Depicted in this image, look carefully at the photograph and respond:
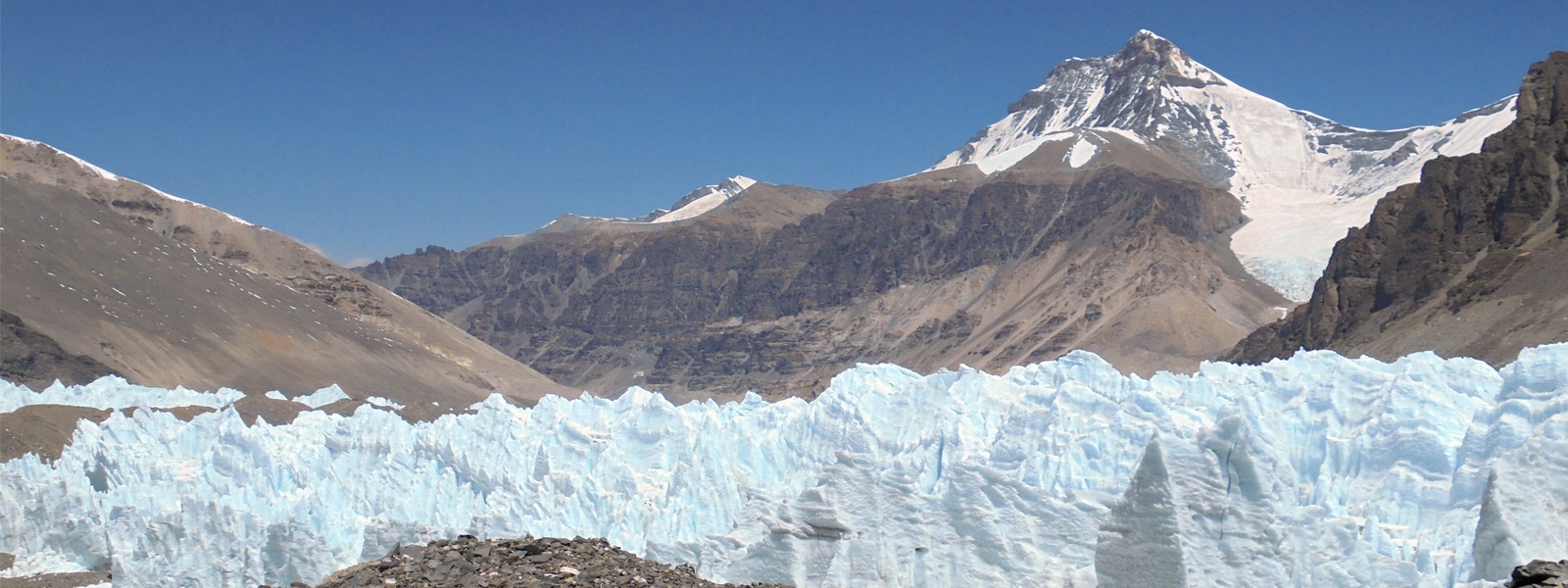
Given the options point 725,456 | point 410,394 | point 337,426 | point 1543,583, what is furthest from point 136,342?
point 1543,583

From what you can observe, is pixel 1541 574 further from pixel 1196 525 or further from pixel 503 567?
pixel 503 567

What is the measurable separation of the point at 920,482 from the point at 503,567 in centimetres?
1253

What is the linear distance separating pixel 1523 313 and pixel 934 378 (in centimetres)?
6736

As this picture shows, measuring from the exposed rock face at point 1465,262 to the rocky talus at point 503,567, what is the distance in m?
81.8

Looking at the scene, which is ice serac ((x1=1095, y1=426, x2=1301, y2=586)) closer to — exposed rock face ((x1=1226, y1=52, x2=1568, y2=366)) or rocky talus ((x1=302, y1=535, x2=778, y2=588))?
rocky talus ((x1=302, y1=535, x2=778, y2=588))

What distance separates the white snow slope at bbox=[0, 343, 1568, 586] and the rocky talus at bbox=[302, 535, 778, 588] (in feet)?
18.2

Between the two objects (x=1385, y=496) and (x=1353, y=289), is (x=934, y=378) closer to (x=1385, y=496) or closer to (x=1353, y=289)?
(x=1385, y=496)

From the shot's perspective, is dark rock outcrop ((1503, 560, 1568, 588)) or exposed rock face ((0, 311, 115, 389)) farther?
exposed rock face ((0, 311, 115, 389))

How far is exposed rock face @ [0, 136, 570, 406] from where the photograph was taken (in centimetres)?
12431

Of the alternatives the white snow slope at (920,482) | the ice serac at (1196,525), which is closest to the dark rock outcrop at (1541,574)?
the white snow slope at (920,482)

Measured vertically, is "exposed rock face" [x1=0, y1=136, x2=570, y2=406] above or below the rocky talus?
above

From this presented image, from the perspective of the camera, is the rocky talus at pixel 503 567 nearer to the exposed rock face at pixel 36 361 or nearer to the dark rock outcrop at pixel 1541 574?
the dark rock outcrop at pixel 1541 574

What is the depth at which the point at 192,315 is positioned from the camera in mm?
141375

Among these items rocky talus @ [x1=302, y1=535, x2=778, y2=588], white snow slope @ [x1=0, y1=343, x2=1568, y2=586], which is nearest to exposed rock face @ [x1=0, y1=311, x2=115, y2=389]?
white snow slope @ [x1=0, y1=343, x2=1568, y2=586]
